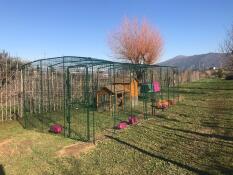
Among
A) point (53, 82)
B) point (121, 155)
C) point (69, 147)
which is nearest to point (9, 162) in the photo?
point (69, 147)

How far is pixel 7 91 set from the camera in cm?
1314

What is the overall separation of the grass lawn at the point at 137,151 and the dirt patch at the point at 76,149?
15 centimetres

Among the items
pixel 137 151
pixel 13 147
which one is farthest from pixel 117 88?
pixel 137 151

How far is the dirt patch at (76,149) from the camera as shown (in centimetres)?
781

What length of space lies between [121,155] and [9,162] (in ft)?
8.09

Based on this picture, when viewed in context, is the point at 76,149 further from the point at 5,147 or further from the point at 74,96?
the point at 74,96

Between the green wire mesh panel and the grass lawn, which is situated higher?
the green wire mesh panel

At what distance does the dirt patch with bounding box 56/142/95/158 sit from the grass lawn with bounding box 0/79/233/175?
15 centimetres

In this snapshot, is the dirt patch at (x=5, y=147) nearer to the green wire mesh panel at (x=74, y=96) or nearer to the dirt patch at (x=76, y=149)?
the dirt patch at (x=76, y=149)

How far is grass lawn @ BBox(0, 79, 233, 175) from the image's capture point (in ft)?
21.7

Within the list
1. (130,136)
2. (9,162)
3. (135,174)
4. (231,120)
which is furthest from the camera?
(231,120)

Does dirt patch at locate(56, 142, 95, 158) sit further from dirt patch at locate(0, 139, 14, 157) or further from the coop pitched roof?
the coop pitched roof

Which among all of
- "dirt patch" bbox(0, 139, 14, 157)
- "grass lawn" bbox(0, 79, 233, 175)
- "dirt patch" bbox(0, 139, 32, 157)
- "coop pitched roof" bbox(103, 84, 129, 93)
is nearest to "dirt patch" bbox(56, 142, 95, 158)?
"grass lawn" bbox(0, 79, 233, 175)

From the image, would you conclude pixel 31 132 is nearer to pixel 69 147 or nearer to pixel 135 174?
pixel 69 147
